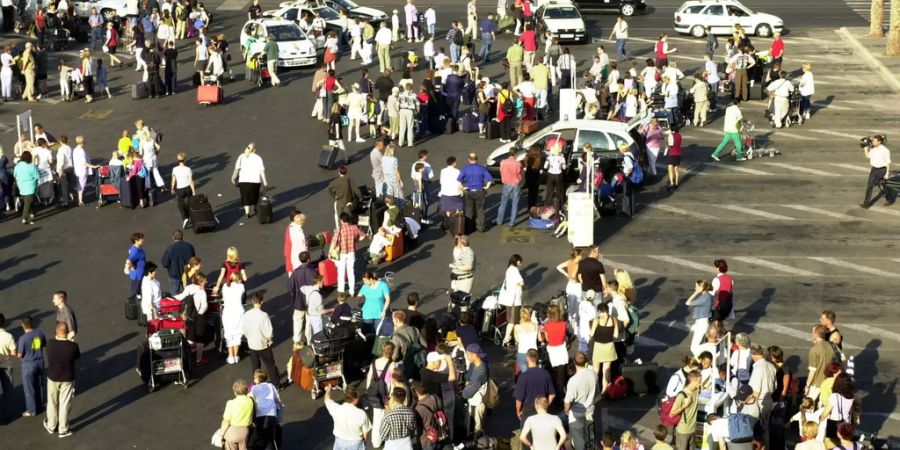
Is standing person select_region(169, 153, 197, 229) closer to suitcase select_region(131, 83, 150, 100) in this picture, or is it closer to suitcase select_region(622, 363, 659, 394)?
suitcase select_region(622, 363, 659, 394)

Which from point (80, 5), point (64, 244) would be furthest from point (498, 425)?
point (80, 5)

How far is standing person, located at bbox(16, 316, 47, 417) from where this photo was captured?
68.4 ft

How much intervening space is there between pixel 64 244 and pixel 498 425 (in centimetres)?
1253

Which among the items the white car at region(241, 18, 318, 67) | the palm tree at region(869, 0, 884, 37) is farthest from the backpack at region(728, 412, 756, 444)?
the palm tree at region(869, 0, 884, 37)

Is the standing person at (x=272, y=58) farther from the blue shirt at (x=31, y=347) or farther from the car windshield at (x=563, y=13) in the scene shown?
the blue shirt at (x=31, y=347)

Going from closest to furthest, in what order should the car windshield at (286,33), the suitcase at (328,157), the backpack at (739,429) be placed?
the backpack at (739,429)
the suitcase at (328,157)
the car windshield at (286,33)

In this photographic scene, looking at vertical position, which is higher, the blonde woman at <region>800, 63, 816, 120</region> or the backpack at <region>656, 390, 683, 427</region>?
the blonde woman at <region>800, 63, 816, 120</region>

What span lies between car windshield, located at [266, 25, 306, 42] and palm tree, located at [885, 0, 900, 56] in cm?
1914

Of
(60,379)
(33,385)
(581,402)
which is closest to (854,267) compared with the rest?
(581,402)

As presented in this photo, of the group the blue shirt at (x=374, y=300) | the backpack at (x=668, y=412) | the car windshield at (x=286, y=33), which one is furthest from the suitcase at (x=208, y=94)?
the backpack at (x=668, y=412)

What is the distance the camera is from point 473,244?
95.2 feet

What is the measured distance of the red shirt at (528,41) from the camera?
140ft

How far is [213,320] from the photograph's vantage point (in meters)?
23.5

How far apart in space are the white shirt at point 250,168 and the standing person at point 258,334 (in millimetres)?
8751
